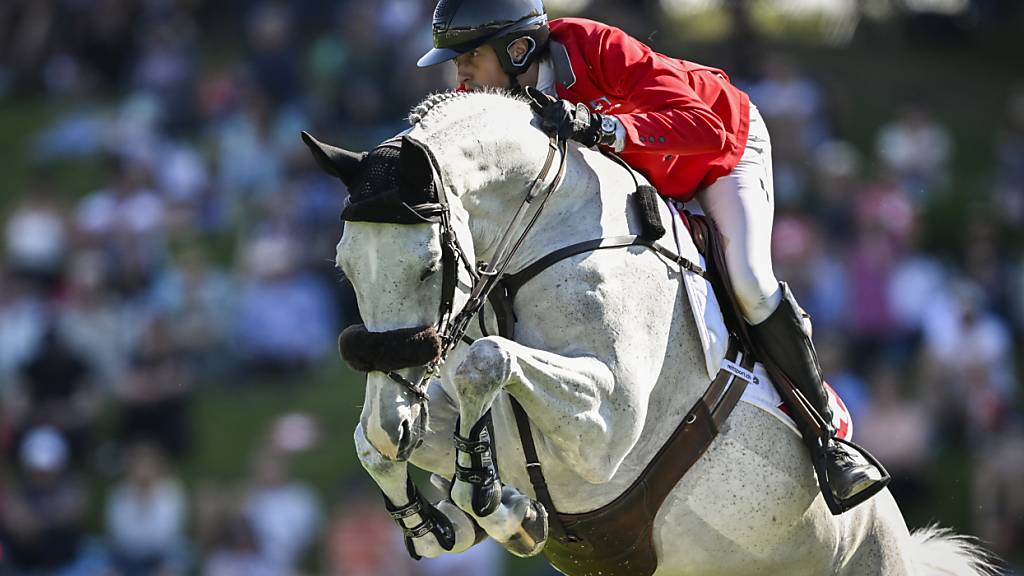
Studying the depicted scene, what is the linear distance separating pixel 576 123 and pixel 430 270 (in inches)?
28.8

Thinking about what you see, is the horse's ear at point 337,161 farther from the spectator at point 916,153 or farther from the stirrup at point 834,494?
the spectator at point 916,153

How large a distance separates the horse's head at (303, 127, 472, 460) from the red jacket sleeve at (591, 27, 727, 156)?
79 cm

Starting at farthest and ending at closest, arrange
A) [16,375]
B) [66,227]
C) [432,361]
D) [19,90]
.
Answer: [19,90] < [66,227] < [16,375] < [432,361]

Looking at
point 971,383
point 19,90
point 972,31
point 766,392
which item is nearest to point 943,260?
point 971,383

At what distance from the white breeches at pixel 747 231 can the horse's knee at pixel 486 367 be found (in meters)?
1.14

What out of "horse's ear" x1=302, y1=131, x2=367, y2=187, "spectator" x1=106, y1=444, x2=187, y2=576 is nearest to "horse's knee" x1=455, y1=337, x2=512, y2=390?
"horse's ear" x1=302, y1=131, x2=367, y2=187

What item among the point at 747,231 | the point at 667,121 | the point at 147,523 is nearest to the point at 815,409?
the point at 747,231

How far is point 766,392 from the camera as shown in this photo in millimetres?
5320

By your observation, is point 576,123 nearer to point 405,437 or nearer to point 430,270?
point 430,270

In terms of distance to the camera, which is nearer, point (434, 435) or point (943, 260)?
point (434, 435)

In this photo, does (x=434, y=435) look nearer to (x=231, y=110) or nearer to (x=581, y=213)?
(x=581, y=213)

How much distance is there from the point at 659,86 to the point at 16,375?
30.3 ft

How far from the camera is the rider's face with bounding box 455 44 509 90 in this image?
504 centimetres

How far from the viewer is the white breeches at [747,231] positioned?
5184mm
